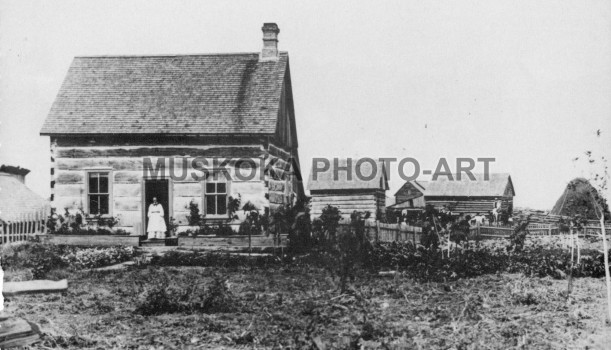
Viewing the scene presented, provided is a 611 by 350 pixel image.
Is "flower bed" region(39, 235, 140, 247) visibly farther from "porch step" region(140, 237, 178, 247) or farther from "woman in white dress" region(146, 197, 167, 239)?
"woman in white dress" region(146, 197, 167, 239)

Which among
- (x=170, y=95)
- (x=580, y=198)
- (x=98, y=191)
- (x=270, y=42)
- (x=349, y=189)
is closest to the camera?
(x=580, y=198)

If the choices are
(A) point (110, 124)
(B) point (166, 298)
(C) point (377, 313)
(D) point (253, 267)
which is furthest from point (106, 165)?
(C) point (377, 313)

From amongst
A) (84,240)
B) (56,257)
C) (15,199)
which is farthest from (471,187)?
(56,257)

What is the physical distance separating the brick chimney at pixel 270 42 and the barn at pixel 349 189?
13.8 m

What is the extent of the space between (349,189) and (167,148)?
17.7m

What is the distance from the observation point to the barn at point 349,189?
107 ft

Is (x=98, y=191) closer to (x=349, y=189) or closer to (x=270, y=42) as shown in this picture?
(x=270, y=42)

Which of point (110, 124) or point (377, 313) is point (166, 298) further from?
point (110, 124)

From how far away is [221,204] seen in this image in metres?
16.8

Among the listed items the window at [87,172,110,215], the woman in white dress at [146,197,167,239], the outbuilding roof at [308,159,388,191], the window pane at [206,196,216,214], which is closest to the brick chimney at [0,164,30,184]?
the outbuilding roof at [308,159,388,191]

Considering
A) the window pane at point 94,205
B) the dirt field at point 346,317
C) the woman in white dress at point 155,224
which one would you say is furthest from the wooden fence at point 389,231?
the window pane at point 94,205

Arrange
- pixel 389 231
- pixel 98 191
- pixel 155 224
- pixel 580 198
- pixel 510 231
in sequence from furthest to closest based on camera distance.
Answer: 1. pixel 510 231
2. pixel 389 231
3. pixel 98 191
4. pixel 155 224
5. pixel 580 198

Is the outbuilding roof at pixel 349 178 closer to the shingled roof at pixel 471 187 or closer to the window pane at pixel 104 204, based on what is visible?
the shingled roof at pixel 471 187

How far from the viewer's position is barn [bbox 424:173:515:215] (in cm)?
4053
